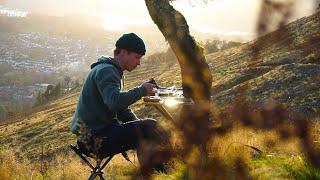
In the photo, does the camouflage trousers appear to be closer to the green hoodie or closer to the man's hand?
the green hoodie

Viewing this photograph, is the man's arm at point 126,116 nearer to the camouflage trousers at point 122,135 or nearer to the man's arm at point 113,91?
the camouflage trousers at point 122,135

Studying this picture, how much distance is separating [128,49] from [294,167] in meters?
2.33

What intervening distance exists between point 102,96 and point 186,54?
2688mm

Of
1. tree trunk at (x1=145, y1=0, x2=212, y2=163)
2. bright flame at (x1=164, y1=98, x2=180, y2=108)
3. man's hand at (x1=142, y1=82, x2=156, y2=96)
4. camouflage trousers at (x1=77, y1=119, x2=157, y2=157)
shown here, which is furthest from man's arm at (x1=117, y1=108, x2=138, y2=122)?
bright flame at (x1=164, y1=98, x2=180, y2=108)

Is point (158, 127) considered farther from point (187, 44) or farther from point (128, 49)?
point (187, 44)

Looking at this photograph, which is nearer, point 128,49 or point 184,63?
point 128,49

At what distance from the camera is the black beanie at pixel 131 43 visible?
19.4ft

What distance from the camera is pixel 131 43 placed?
5.91 m

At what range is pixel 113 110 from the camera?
5.70 m

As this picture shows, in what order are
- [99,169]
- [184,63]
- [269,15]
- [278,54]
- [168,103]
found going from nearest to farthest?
[269,15] < [168,103] < [99,169] < [184,63] < [278,54]

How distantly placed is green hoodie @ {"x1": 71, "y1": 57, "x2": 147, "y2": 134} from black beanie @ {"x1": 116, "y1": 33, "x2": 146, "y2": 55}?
25 cm

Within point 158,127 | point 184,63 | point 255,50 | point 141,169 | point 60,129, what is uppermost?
point 255,50

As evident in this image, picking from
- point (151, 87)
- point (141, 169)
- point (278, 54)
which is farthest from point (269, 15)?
point (278, 54)

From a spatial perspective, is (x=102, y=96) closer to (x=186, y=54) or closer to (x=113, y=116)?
(x=113, y=116)
